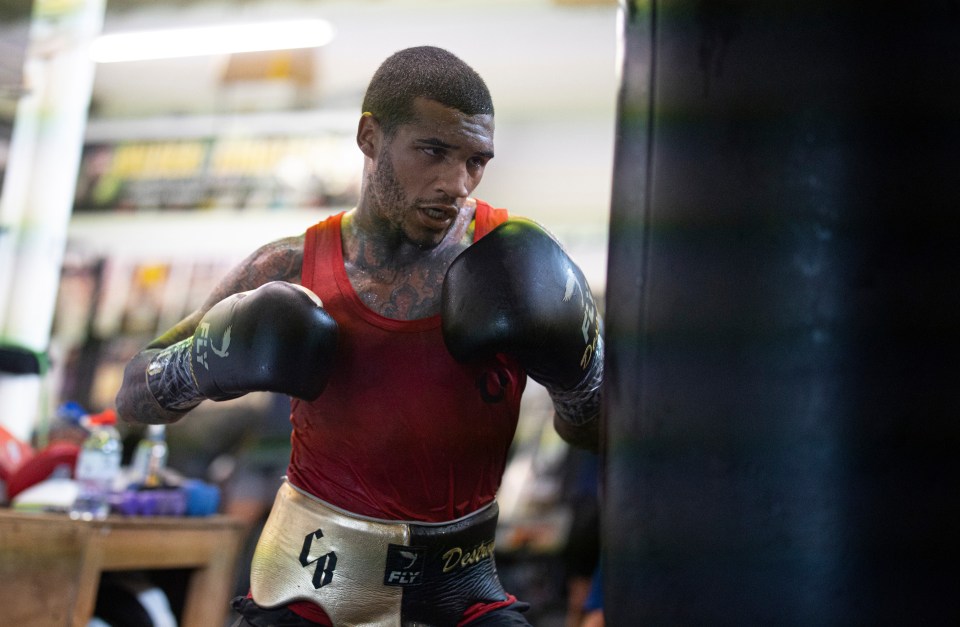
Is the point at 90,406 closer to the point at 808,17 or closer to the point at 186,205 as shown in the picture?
the point at 186,205

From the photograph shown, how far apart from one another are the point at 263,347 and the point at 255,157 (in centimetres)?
413

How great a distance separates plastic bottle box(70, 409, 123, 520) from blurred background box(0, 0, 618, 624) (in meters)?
1.30

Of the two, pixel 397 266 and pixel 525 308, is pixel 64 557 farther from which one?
pixel 525 308

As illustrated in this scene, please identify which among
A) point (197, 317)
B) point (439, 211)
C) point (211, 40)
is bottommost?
point (197, 317)

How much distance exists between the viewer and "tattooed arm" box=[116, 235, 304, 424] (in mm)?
1628

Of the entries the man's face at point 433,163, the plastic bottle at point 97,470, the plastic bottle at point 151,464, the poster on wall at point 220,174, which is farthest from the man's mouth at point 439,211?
the poster on wall at point 220,174

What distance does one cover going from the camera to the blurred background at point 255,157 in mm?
4980

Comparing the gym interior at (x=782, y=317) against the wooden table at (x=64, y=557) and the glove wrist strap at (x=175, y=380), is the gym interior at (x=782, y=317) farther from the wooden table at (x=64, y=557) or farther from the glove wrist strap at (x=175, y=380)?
the wooden table at (x=64, y=557)

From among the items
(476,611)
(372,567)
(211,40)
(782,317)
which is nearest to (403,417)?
(372,567)

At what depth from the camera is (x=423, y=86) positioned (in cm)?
150

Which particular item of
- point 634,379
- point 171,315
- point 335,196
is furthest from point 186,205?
point 634,379

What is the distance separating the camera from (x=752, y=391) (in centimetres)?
83

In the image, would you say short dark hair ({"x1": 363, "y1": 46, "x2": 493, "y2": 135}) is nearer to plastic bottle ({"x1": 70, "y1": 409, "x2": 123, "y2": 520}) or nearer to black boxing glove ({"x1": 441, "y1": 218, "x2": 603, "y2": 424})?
black boxing glove ({"x1": 441, "y1": 218, "x2": 603, "y2": 424})

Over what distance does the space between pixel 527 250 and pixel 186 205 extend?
4.40 meters
